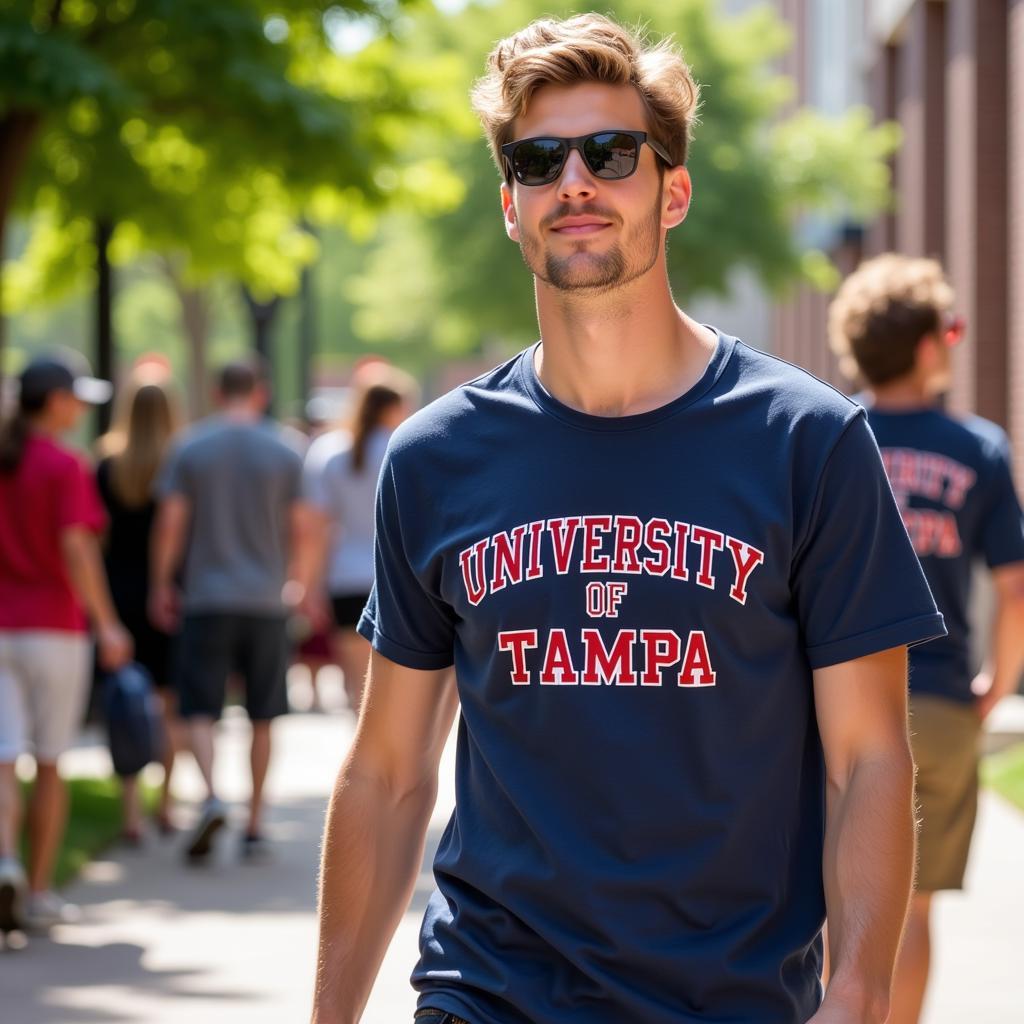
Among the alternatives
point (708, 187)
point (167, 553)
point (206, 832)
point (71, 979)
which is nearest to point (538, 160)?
point (71, 979)

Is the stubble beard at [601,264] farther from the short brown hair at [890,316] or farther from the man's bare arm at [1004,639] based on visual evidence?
the man's bare arm at [1004,639]

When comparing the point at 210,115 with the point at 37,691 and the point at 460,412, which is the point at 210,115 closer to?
the point at 37,691

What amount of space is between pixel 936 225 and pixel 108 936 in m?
17.5

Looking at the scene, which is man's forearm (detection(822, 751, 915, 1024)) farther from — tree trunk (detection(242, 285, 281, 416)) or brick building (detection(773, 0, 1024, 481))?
tree trunk (detection(242, 285, 281, 416))

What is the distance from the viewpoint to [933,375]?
17.9 ft

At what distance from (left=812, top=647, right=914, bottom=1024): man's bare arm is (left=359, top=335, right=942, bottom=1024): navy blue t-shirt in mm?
46

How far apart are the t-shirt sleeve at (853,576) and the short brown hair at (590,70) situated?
53 cm

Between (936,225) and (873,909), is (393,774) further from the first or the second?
(936,225)

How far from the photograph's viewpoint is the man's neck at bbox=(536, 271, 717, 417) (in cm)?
292

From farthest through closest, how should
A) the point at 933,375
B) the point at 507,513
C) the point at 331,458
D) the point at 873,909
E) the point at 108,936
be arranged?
the point at 331,458 < the point at 108,936 < the point at 933,375 < the point at 507,513 < the point at 873,909

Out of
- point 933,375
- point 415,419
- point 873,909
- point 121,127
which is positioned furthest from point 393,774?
point 121,127

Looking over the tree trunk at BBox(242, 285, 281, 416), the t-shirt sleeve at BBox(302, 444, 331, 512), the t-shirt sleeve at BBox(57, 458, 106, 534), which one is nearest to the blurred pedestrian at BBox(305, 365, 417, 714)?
the t-shirt sleeve at BBox(302, 444, 331, 512)

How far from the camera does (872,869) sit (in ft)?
8.86

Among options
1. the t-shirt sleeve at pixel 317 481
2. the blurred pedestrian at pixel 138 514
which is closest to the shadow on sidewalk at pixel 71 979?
the blurred pedestrian at pixel 138 514
